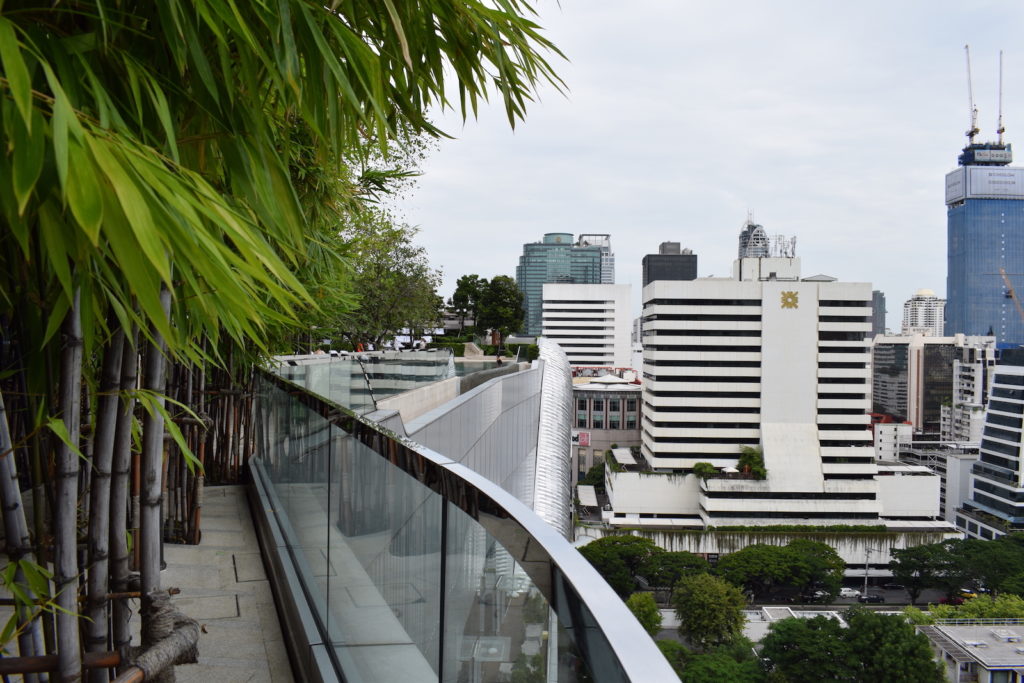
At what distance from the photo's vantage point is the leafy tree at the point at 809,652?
1577 inches

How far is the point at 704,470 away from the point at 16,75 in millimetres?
65753

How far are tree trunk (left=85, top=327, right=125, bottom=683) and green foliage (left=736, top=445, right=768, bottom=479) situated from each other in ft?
219

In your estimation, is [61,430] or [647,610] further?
[647,610]

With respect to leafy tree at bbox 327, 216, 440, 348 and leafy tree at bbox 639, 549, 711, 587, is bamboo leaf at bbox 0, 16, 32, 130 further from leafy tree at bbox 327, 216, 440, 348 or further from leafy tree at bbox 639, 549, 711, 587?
leafy tree at bbox 639, 549, 711, 587

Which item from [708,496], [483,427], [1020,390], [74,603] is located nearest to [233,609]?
[74,603]

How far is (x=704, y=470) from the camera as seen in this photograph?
209 feet

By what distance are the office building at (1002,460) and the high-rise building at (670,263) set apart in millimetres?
105553

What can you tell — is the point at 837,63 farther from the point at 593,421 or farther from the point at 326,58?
the point at 326,58

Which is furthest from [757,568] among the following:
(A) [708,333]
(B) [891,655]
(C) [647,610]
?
(A) [708,333]

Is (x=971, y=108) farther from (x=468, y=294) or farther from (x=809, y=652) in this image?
(x=809, y=652)

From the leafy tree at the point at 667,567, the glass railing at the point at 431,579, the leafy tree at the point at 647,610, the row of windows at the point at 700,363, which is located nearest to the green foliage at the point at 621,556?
the leafy tree at the point at 667,567

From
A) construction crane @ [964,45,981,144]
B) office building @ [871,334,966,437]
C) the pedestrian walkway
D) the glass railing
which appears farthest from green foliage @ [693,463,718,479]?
construction crane @ [964,45,981,144]

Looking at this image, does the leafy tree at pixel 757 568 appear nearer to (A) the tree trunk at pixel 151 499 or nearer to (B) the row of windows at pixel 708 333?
(B) the row of windows at pixel 708 333

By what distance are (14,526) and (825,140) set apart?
524ft
